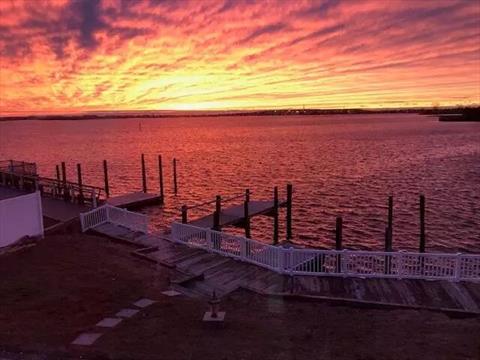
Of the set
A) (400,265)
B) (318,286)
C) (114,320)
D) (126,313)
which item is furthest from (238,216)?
(114,320)

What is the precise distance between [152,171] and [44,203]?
36816 millimetres

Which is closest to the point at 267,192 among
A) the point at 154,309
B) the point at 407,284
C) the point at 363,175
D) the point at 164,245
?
the point at 363,175

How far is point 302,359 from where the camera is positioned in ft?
29.6

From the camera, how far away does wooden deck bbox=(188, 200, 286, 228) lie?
25.2m

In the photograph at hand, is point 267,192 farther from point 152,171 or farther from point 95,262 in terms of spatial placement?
point 95,262

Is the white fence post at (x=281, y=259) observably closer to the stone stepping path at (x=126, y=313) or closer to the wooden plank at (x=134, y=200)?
the stone stepping path at (x=126, y=313)

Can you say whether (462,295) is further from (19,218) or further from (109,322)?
(19,218)

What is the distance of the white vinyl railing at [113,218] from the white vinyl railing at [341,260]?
4.18 meters

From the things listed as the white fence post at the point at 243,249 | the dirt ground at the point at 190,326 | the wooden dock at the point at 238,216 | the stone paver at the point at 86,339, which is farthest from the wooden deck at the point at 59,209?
the stone paver at the point at 86,339

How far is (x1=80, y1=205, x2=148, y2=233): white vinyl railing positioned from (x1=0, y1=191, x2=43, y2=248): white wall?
2238 mm

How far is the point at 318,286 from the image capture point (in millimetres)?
14672

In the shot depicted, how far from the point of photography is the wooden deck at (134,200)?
35.6 meters

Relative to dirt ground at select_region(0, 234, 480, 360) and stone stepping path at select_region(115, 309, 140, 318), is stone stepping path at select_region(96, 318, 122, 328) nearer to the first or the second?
dirt ground at select_region(0, 234, 480, 360)

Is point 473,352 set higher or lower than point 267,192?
higher
